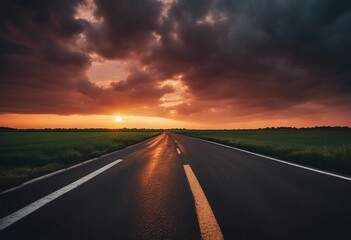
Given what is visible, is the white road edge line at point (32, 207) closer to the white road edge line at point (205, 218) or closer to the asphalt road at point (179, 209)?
the asphalt road at point (179, 209)

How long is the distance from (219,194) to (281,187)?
5.27 ft

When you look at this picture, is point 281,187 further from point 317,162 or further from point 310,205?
point 317,162

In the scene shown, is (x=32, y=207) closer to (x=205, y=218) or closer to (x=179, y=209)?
(x=179, y=209)

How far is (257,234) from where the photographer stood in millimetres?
2836

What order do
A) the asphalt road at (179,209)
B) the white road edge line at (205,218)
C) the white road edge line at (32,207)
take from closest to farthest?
the white road edge line at (205,218)
the asphalt road at (179,209)
the white road edge line at (32,207)

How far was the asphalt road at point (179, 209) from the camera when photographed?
115 inches

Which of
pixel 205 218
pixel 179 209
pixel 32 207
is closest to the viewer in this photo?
pixel 205 218

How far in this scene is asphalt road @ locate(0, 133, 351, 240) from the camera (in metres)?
2.92

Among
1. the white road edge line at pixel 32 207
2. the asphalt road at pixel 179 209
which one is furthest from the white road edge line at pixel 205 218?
the white road edge line at pixel 32 207

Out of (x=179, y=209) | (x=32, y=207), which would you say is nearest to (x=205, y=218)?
(x=179, y=209)

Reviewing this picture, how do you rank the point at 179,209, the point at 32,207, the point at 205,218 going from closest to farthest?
the point at 205,218
the point at 179,209
the point at 32,207

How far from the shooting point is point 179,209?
378cm

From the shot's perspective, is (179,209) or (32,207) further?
(32,207)

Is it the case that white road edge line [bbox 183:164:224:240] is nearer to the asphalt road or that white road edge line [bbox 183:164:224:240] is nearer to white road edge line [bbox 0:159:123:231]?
the asphalt road
